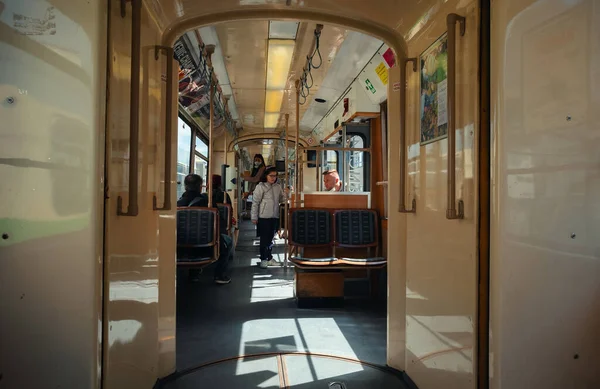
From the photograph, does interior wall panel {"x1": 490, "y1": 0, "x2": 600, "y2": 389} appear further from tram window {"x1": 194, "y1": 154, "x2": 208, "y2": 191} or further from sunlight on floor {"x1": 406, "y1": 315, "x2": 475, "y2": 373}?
tram window {"x1": 194, "y1": 154, "x2": 208, "y2": 191}

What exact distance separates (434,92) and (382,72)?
2.65 m

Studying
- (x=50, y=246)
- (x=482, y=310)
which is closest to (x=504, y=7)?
(x=482, y=310)

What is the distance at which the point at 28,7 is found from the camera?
1287 millimetres

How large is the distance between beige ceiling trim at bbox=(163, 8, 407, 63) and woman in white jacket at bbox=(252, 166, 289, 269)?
3.98m

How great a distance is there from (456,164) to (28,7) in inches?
70.9

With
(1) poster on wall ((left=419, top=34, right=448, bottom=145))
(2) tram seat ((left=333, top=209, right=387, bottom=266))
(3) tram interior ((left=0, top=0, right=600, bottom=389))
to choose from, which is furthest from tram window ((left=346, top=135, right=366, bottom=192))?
Result: (1) poster on wall ((left=419, top=34, right=448, bottom=145))

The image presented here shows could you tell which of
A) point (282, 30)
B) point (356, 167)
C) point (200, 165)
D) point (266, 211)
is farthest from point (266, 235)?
point (282, 30)

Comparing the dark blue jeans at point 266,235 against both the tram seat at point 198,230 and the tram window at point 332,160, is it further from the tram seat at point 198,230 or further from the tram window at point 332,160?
the tram window at point 332,160

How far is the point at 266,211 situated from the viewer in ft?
20.2

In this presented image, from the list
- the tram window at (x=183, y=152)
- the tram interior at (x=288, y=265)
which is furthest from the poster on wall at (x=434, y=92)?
the tram window at (x=183, y=152)

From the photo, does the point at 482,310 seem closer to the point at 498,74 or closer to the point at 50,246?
the point at 498,74

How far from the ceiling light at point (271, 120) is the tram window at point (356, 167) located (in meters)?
1.69

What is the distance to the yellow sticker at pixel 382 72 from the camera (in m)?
4.50

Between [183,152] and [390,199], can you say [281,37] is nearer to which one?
[390,199]
